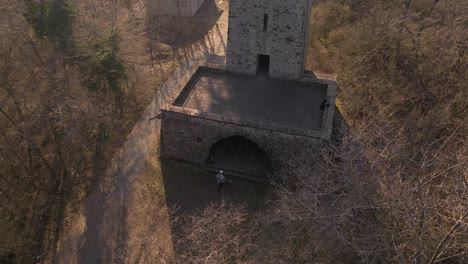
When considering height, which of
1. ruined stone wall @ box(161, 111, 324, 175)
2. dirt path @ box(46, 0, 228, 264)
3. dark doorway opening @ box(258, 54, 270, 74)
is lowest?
dirt path @ box(46, 0, 228, 264)

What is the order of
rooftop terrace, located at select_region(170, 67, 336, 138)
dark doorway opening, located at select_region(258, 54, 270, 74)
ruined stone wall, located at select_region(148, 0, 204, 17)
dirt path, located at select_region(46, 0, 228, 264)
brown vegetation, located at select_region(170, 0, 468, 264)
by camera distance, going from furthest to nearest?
ruined stone wall, located at select_region(148, 0, 204, 17) < dark doorway opening, located at select_region(258, 54, 270, 74) < rooftop terrace, located at select_region(170, 67, 336, 138) < dirt path, located at select_region(46, 0, 228, 264) < brown vegetation, located at select_region(170, 0, 468, 264)

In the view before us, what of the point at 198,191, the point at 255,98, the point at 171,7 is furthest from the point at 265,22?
the point at 171,7

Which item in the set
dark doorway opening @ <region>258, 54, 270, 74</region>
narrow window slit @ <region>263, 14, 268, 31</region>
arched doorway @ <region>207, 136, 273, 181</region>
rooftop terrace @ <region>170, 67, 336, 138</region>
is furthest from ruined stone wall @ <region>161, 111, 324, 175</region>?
narrow window slit @ <region>263, 14, 268, 31</region>

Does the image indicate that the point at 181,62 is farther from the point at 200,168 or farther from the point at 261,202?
the point at 261,202

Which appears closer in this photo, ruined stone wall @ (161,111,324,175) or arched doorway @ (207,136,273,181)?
ruined stone wall @ (161,111,324,175)

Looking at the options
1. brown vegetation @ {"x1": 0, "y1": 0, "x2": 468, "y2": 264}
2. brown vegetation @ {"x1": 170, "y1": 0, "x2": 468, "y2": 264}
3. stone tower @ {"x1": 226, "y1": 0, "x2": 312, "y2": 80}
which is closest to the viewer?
brown vegetation @ {"x1": 170, "y1": 0, "x2": 468, "y2": 264}

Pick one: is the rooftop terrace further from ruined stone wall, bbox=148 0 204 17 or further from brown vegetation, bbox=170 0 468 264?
ruined stone wall, bbox=148 0 204 17
